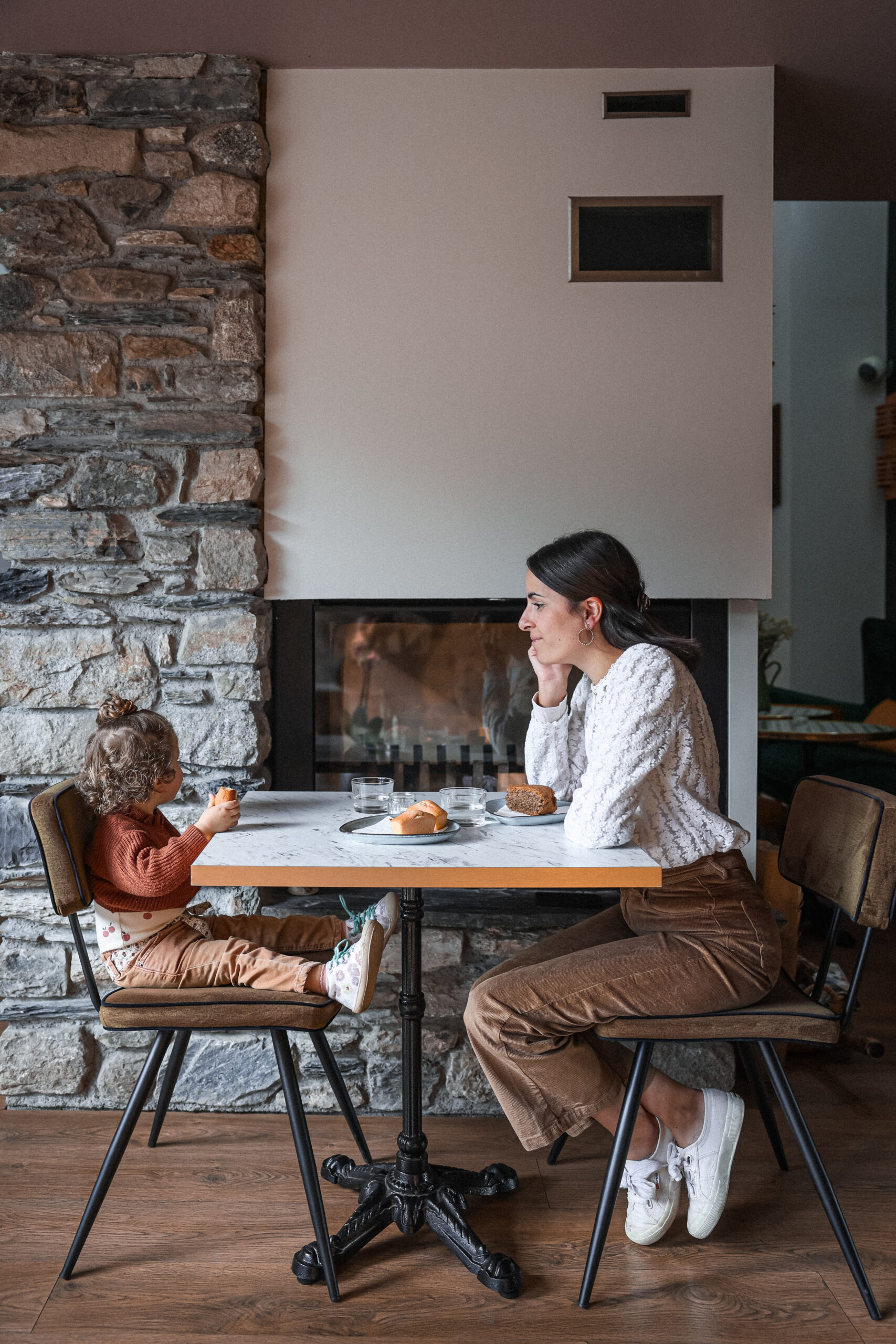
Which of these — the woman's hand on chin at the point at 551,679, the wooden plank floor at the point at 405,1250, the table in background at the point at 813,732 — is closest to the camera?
the wooden plank floor at the point at 405,1250

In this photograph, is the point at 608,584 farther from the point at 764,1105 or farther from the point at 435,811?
the point at 764,1105

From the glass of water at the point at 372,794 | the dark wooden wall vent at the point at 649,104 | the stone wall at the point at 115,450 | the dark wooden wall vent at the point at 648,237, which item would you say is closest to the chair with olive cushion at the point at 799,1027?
the glass of water at the point at 372,794

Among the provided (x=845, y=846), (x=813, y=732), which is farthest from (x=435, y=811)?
(x=813, y=732)

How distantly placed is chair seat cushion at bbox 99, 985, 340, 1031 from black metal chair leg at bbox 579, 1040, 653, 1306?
0.54 m

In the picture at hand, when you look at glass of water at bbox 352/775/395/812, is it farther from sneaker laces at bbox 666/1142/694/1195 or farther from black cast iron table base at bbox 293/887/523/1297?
sneaker laces at bbox 666/1142/694/1195

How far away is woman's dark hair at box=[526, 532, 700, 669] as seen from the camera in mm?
1993

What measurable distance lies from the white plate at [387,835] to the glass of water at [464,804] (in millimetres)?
93

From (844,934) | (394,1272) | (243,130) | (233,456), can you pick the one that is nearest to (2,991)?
(394,1272)

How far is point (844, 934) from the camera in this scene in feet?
12.8

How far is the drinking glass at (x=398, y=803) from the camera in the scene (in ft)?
6.47

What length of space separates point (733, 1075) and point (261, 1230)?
3.83 ft

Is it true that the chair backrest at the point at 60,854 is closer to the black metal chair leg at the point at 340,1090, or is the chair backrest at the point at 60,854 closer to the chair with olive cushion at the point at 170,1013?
the chair with olive cushion at the point at 170,1013

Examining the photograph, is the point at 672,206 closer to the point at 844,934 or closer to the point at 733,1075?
the point at 733,1075

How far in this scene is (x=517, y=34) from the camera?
2.39 meters
